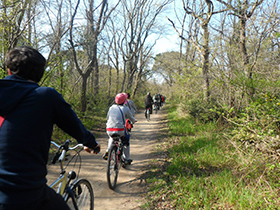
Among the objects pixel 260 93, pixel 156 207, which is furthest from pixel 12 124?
pixel 260 93

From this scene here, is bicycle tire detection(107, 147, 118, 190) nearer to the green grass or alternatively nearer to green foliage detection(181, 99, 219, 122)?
the green grass

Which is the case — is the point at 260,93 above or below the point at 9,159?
above

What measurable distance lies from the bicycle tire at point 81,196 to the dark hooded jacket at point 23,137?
88cm

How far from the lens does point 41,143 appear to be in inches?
52.6

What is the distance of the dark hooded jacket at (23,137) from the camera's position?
121 centimetres

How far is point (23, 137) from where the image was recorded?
1.25 meters

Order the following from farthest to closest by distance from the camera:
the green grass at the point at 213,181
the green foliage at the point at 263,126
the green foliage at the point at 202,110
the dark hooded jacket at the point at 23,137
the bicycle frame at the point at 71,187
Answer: the green foliage at the point at 202,110, the green foliage at the point at 263,126, the green grass at the point at 213,181, the bicycle frame at the point at 71,187, the dark hooded jacket at the point at 23,137

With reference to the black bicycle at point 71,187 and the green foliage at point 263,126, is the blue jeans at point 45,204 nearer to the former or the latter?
the black bicycle at point 71,187

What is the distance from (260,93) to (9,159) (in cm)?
550

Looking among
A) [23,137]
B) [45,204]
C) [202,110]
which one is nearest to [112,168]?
[45,204]

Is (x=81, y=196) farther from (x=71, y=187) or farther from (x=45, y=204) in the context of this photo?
(x=45, y=204)

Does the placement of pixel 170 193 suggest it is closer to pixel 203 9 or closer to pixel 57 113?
pixel 57 113

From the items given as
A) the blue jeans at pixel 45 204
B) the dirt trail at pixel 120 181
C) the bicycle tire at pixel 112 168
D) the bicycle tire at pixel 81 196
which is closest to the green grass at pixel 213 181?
the dirt trail at pixel 120 181

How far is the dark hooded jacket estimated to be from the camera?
1.21m
